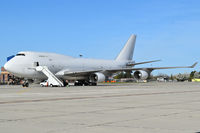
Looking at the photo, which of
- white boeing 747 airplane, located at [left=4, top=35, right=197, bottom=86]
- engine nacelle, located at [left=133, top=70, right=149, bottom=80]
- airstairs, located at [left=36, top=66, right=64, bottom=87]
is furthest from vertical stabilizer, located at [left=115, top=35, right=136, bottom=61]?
airstairs, located at [left=36, top=66, right=64, bottom=87]

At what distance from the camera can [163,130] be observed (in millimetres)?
6453

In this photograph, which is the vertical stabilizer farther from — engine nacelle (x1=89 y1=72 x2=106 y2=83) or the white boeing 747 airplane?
engine nacelle (x1=89 y1=72 x2=106 y2=83)

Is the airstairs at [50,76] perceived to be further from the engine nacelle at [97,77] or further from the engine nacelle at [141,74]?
the engine nacelle at [141,74]

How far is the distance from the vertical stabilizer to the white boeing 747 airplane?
3.33 metres

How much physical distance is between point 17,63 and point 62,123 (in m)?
35.6

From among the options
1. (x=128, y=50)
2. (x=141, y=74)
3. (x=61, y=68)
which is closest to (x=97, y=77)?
(x=61, y=68)

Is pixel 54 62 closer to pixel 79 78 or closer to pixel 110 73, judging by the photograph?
pixel 79 78

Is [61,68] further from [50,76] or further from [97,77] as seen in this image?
[97,77]

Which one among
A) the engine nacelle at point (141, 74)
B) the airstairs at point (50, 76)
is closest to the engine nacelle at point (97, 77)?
the engine nacelle at point (141, 74)

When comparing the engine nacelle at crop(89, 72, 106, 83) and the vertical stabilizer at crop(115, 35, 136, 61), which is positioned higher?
the vertical stabilizer at crop(115, 35, 136, 61)

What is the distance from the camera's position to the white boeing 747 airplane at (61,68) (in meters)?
41.9

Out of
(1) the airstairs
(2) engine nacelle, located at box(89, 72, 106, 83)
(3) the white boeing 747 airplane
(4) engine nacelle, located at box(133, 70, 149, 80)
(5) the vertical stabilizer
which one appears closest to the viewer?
(1) the airstairs

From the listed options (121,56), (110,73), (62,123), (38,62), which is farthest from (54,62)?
(62,123)

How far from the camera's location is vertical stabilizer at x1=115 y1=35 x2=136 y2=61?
60834mm
